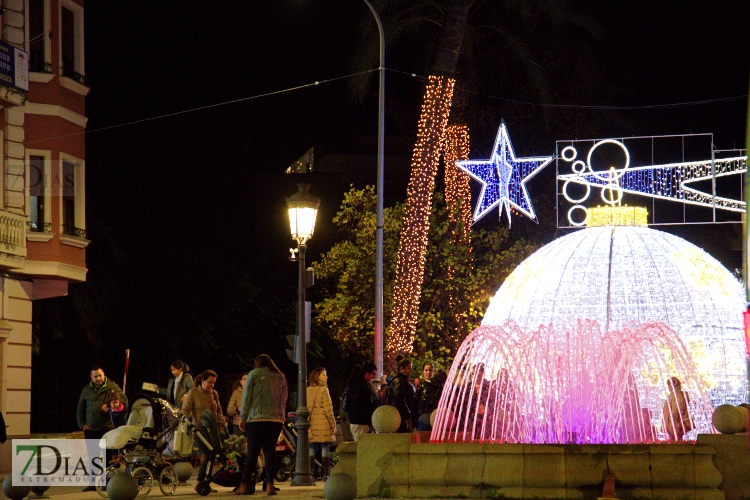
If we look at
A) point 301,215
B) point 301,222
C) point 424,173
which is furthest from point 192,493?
point 424,173

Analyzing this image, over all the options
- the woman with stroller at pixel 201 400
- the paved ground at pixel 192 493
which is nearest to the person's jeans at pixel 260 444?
the paved ground at pixel 192 493

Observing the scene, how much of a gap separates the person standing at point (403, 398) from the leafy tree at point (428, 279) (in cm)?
1433

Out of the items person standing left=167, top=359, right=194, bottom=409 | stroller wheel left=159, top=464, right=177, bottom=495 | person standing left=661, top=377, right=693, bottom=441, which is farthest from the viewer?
person standing left=167, top=359, right=194, bottom=409

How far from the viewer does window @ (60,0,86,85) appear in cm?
2375

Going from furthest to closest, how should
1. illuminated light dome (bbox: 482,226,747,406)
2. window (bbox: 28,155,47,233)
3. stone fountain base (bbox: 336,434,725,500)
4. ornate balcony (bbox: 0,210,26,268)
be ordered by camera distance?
window (bbox: 28,155,47,233) → illuminated light dome (bbox: 482,226,747,406) → ornate balcony (bbox: 0,210,26,268) → stone fountain base (bbox: 336,434,725,500)

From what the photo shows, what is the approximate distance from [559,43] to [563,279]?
41.1ft

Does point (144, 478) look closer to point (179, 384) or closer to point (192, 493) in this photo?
point (192, 493)

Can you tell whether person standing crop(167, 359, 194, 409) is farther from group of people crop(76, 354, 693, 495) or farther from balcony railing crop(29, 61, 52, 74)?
balcony railing crop(29, 61, 52, 74)

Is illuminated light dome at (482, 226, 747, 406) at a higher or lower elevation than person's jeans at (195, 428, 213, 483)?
higher

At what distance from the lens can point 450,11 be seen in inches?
1114

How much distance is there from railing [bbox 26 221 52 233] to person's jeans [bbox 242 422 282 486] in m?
9.56

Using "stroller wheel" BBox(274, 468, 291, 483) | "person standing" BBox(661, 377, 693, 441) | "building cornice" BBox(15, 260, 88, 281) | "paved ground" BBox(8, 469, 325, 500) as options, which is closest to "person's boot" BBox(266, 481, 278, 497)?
"paved ground" BBox(8, 469, 325, 500)

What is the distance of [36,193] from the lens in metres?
23.1

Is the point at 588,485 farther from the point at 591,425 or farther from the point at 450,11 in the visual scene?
the point at 450,11
